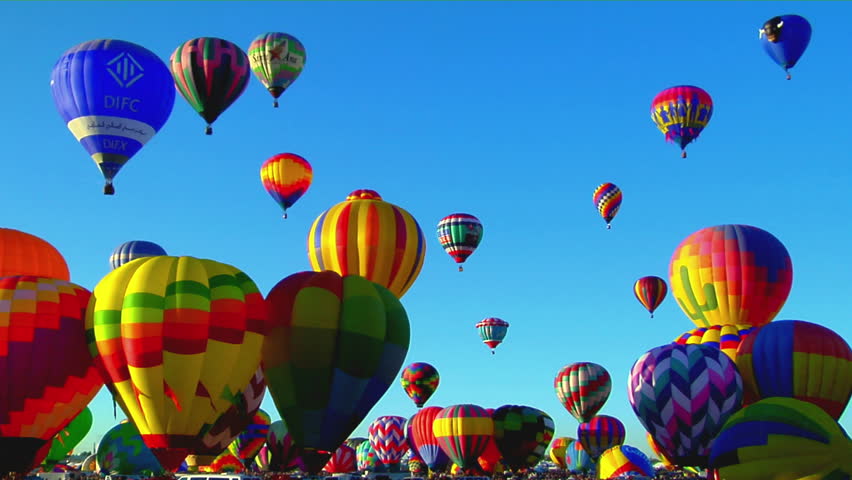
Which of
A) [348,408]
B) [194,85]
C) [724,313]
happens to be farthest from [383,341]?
[724,313]

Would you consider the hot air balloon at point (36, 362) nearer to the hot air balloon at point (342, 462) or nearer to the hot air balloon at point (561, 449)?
the hot air balloon at point (342, 462)

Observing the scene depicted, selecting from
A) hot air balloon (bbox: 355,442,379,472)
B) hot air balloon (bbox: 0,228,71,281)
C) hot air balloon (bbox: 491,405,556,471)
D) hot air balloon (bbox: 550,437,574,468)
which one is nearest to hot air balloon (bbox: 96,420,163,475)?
hot air balloon (bbox: 0,228,71,281)

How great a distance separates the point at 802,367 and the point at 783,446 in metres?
8.07

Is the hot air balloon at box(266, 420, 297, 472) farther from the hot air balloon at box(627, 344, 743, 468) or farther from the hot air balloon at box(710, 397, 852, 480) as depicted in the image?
the hot air balloon at box(710, 397, 852, 480)

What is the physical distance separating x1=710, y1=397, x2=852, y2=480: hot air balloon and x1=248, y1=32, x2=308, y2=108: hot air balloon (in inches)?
807

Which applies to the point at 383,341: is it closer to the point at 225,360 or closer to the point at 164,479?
the point at 225,360

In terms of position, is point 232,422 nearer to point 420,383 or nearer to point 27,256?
point 27,256

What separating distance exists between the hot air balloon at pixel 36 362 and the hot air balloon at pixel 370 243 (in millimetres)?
9667

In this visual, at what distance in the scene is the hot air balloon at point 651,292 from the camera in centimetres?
4597

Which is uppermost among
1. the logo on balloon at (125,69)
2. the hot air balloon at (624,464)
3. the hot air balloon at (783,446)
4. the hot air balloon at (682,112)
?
the hot air balloon at (682,112)

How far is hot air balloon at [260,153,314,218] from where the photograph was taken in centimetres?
3741

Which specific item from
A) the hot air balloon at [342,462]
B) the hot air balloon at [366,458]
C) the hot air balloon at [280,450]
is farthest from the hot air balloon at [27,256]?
the hot air balloon at [366,458]

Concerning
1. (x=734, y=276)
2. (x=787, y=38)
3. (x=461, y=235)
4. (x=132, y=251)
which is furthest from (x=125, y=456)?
(x=787, y=38)

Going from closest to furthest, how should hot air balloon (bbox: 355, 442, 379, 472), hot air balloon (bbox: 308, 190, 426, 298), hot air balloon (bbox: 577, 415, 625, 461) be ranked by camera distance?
hot air balloon (bbox: 308, 190, 426, 298), hot air balloon (bbox: 577, 415, 625, 461), hot air balloon (bbox: 355, 442, 379, 472)
